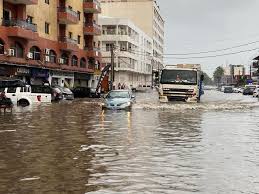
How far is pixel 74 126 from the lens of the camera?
19719mm

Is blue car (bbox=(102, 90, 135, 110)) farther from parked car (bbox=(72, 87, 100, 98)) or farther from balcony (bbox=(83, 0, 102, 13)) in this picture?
balcony (bbox=(83, 0, 102, 13))

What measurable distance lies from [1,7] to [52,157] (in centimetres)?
3694

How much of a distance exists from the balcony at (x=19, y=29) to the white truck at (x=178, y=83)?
1753cm

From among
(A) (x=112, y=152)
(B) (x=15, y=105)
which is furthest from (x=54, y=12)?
(A) (x=112, y=152)

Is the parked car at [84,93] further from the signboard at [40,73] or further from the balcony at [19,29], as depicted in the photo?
the balcony at [19,29]

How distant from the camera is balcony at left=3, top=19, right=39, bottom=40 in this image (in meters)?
46.1

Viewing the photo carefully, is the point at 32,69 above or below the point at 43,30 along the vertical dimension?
below

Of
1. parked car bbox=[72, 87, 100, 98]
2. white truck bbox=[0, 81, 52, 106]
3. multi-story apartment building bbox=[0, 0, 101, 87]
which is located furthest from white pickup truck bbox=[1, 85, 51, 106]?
parked car bbox=[72, 87, 100, 98]

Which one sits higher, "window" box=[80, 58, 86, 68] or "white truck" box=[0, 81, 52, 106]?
"window" box=[80, 58, 86, 68]

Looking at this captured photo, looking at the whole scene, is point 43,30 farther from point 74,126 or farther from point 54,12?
point 74,126

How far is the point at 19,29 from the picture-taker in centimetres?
4647

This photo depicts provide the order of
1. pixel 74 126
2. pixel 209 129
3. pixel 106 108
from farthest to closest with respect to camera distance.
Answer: pixel 106 108, pixel 74 126, pixel 209 129

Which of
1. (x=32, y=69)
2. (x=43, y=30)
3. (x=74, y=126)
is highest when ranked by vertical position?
(x=43, y=30)

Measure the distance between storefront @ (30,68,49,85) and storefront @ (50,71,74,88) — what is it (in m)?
1.71
